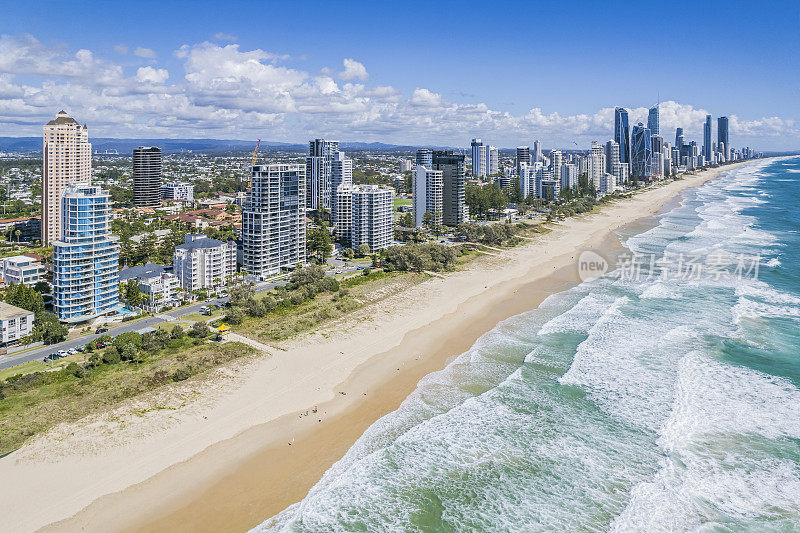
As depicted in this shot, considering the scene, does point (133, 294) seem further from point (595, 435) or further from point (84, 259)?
point (595, 435)

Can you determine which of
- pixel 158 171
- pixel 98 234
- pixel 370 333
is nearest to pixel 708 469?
pixel 370 333

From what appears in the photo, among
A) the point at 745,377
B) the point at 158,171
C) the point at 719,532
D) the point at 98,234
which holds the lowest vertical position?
the point at 719,532

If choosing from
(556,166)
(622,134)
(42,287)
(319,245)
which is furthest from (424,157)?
(622,134)

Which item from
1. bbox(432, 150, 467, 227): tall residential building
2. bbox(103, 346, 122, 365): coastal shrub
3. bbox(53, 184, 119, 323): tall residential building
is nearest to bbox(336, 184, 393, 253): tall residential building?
bbox(432, 150, 467, 227): tall residential building

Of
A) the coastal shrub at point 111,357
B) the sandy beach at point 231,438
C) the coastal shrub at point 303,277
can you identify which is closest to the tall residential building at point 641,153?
the coastal shrub at point 303,277

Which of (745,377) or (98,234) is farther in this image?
(98,234)

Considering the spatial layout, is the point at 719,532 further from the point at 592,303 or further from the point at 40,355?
the point at 40,355

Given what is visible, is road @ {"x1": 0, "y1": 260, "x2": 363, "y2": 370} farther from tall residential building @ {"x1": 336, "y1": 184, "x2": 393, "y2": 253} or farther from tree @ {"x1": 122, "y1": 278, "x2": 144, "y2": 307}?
→ tall residential building @ {"x1": 336, "y1": 184, "x2": 393, "y2": 253}

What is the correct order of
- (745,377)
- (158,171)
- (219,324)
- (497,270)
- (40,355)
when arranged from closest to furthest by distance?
(745,377)
(40,355)
(219,324)
(497,270)
(158,171)
